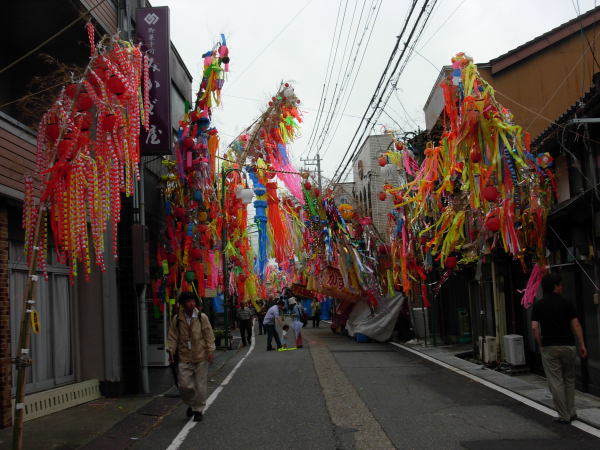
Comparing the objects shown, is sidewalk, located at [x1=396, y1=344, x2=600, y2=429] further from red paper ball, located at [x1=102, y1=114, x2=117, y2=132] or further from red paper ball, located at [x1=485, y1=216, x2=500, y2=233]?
red paper ball, located at [x1=102, y1=114, x2=117, y2=132]

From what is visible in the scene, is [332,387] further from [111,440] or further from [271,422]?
[111,440]

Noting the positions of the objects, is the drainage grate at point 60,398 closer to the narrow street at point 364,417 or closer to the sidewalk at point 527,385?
the narrow street at point 364,417

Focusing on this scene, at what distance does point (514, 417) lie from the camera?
876 centimetres

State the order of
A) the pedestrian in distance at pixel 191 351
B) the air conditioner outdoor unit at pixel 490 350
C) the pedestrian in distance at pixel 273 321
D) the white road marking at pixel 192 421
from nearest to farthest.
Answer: the white road marking at pixel 192 421
the pedestrian in distance at pixel 191 351
the air conditioner outdoor unit at pixel 490 350
the pedestrian in distance at pixel 273 321

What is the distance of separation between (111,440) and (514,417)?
5295 mm

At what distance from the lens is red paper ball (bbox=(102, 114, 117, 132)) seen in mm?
7441

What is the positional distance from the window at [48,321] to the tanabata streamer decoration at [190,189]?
3.23 meters

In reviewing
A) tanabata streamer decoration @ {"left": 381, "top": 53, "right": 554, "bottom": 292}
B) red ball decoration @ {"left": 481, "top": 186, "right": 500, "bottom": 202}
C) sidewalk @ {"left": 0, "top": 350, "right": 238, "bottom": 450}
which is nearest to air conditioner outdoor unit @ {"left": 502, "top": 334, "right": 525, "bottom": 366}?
tanabata streamer decoration @ {"left": 381, "top": 53, "right": 554, "bottom": 292}

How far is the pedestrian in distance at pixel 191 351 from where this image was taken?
9359 millimetres

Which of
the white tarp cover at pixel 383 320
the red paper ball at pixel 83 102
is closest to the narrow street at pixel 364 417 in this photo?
the red paper ball at pixel 83 102

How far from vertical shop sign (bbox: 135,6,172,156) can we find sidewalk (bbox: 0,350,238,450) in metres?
4.76

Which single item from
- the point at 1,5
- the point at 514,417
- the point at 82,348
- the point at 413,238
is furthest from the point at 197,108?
the point at 514,417

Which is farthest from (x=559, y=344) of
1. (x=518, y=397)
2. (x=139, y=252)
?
(x=139, y=252)

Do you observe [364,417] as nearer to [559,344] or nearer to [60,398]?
[559,344]
